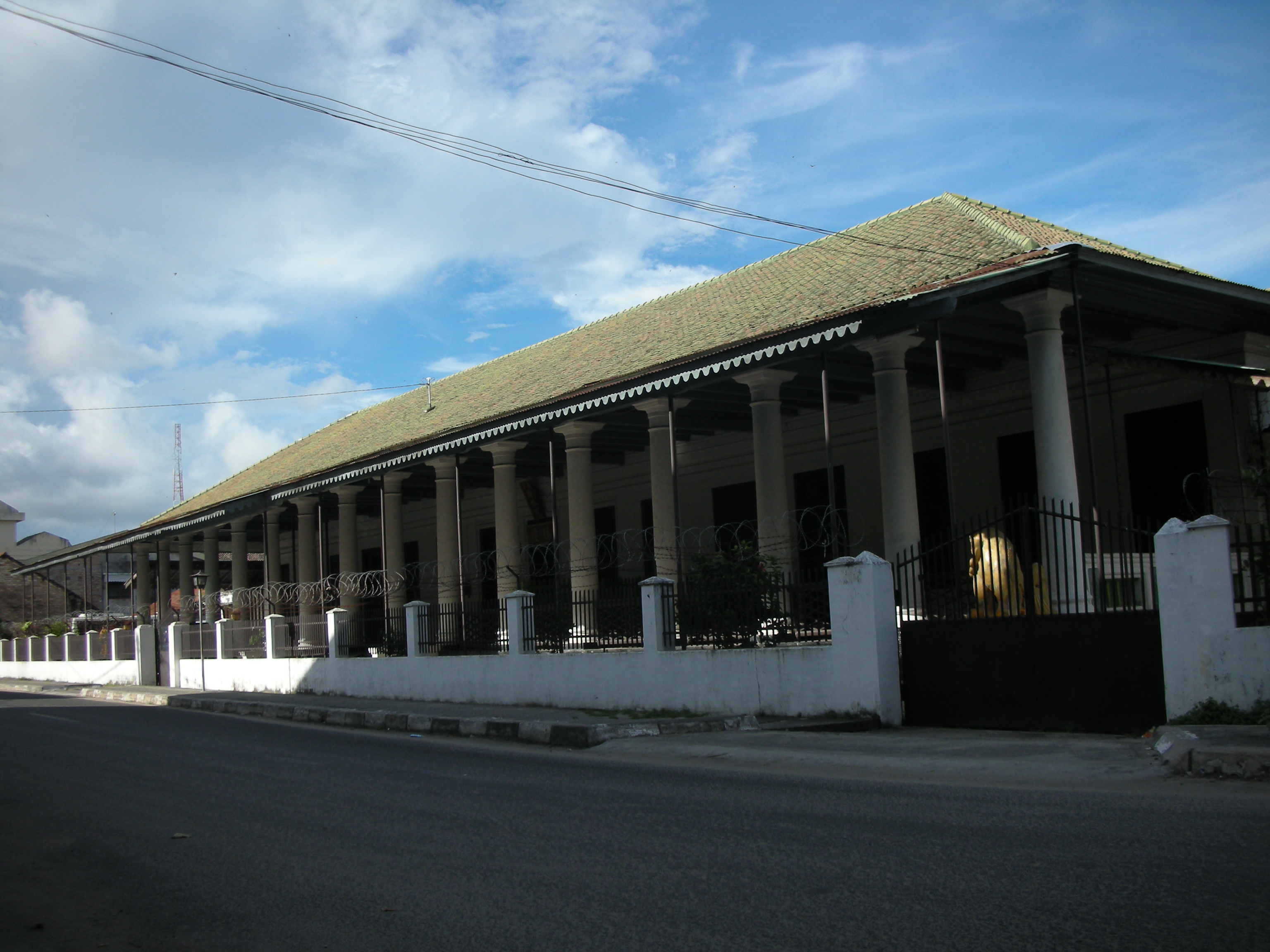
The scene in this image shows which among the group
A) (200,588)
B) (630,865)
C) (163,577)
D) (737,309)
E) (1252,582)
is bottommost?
(630,865)

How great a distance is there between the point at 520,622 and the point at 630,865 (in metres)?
9.93

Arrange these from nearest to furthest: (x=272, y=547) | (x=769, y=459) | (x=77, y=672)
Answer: (x=769, y=459)
(x=272, y=547)
(x=77, y=672)

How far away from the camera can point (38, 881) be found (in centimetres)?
548

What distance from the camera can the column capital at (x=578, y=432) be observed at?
59.4ft

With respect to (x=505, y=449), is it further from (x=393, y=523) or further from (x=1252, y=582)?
(x=1252, y=582)

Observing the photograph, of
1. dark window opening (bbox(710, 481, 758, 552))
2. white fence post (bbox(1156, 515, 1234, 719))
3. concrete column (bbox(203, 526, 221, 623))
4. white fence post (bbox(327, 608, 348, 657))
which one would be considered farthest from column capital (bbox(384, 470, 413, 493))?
white fence post (bbox(1156, 515, 1234, 719))

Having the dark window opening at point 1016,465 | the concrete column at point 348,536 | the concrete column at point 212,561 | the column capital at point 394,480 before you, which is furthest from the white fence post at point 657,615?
the concrete column at point 212,561

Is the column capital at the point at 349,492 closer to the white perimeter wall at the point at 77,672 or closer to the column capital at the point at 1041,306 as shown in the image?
the white perimeter wall at the point at 77,672

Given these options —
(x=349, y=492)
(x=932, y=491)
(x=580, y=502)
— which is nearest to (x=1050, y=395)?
(x=932, y=491)

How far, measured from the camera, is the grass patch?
820cm

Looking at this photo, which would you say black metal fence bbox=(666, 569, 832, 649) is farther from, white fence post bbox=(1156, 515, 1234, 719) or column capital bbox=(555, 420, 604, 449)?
column capital bbox=(555, 420, 604, 449)

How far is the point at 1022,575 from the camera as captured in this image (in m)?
10.5

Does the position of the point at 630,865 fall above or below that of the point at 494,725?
above

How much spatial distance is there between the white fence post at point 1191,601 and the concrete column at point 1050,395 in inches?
143
